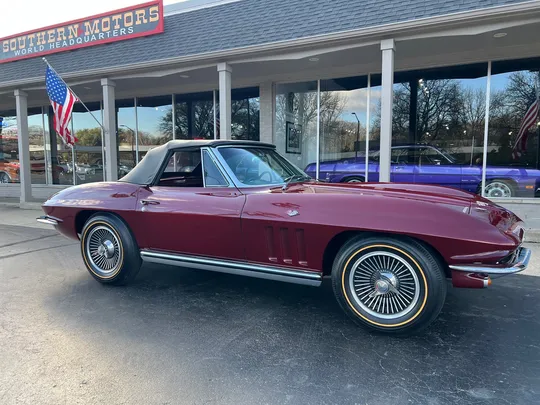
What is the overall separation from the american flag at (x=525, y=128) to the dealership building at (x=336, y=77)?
3 cm

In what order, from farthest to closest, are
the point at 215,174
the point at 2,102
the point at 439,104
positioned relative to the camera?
the point at 2,102, the point at 439,104, the point at 215,174

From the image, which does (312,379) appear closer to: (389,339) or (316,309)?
(389,339)

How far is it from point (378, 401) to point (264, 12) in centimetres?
799

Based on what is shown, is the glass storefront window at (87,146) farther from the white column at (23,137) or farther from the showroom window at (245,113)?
the showroom window at (245,113)

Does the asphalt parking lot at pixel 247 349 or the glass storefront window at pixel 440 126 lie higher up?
the glass storefront window at pixel 440 126

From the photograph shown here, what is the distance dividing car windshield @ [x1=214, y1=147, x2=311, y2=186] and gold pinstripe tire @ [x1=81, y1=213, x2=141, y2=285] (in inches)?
57.4

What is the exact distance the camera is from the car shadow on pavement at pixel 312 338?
235 centimetres

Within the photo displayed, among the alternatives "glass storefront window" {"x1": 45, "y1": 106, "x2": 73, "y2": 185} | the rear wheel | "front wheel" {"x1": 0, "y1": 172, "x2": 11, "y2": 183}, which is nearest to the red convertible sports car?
the rear wheel

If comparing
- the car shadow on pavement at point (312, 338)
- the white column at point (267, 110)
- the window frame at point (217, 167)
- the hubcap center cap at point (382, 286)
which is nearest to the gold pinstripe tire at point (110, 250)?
the car shadow on pavement at point (312, 338)

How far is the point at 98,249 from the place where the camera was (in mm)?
4344

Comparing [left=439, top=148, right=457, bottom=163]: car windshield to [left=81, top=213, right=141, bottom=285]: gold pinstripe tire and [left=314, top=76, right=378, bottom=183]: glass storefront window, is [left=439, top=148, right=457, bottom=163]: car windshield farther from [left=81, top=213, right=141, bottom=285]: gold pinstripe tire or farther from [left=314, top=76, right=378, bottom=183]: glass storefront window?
[left=81, top=213, right=141, bottom=285]: gold pinstripe tire

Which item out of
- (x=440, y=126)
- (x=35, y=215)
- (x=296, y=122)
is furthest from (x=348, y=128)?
(x=35, y=215)

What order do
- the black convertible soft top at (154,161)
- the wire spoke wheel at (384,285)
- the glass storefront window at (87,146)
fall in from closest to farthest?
1. the wire spoke wheel at (384,285)
2. the black convertible soft top at (154,161)
3. the glass storefront window at (87,146)

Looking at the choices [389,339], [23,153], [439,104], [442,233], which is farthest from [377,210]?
[23,153]
